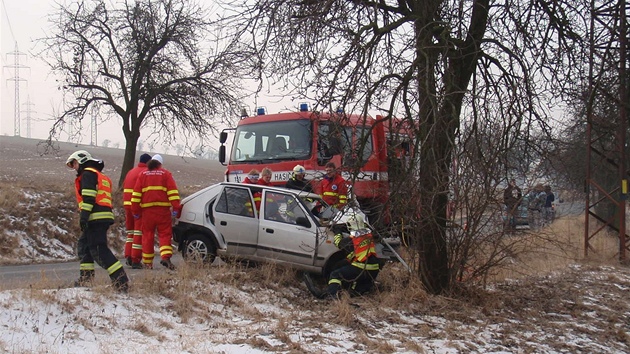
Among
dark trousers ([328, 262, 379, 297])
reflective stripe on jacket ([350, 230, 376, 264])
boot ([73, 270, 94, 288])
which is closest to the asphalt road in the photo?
boot ([73, 270, 94, 288])

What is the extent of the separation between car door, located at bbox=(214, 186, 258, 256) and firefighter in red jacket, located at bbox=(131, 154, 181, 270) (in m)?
A: 0.71

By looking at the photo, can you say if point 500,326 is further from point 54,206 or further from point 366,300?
point 54,206

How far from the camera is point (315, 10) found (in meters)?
8.30

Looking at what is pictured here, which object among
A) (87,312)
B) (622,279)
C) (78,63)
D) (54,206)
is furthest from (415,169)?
(78,63)

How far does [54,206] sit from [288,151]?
635 centimetres

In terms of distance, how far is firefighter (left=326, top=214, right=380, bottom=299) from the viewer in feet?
26.8

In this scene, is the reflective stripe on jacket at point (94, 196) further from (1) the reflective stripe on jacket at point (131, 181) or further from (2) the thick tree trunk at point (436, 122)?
(2) the thick tree trunk at point (436, 122)

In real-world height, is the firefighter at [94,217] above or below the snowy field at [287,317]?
above

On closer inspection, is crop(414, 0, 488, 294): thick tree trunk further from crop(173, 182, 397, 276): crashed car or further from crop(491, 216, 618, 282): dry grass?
crop(491, 216, 618, 282): dry grass

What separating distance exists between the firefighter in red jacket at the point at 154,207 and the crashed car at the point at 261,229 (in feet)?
1.32

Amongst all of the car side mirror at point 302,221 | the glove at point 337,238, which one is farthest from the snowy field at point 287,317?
the glove at point 337,238

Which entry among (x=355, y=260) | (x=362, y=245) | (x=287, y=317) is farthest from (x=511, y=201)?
(x=287, y=317)

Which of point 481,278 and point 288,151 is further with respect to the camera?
point 288,151

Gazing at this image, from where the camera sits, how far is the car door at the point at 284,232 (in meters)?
8.83
